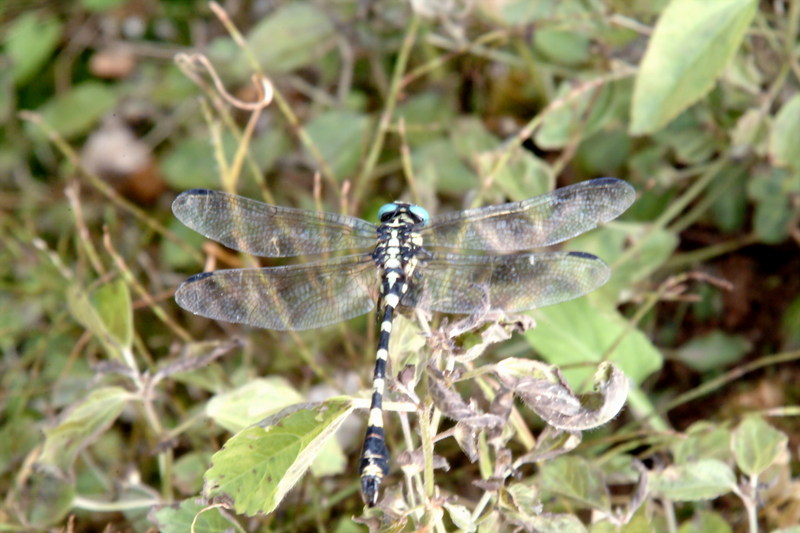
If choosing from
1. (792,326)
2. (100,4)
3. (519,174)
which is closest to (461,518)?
(519,174)

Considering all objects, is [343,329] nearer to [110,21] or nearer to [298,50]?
[298,50]

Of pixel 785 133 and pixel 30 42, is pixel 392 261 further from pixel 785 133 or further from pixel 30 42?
pixel 30 42

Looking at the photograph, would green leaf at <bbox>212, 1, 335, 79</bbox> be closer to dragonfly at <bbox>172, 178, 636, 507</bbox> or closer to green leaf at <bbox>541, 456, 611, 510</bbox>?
dragonfly at <bbox>172, 178, 636, 507</bbox>

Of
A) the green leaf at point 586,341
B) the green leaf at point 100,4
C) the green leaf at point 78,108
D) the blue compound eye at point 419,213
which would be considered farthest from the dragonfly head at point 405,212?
the green leaf at point 100,4

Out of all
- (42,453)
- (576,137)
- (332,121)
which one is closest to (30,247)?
(332,121)

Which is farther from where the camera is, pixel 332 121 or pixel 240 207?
pixel 332 121

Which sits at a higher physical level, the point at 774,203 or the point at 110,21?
the point at 110,21
